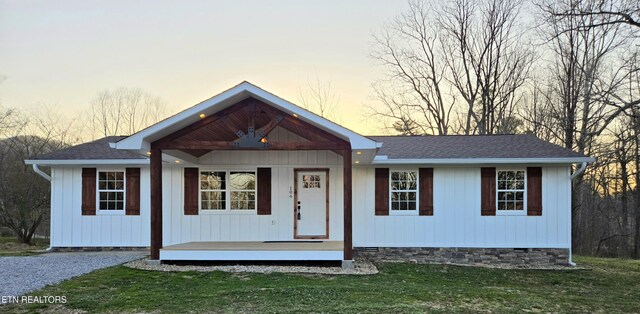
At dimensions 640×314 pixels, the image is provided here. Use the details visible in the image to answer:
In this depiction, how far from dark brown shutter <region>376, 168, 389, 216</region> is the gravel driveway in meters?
5.86

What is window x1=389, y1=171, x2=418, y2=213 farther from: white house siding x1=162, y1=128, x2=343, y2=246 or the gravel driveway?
the gravel driveway

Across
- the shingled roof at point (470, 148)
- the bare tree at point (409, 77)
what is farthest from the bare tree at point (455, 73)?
the shingled roof at point (470, 148)

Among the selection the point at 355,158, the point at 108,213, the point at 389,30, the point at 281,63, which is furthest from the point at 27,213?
the point at 389,30

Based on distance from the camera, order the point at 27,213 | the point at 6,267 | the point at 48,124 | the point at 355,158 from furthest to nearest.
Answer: the point at 48,124, the point at 27,213, the point at 355,158, the point at 6,267

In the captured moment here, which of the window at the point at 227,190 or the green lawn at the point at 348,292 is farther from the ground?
the window at the point at 227,190

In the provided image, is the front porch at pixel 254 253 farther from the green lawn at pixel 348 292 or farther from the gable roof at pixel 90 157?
the gable roof at pixel 90 157

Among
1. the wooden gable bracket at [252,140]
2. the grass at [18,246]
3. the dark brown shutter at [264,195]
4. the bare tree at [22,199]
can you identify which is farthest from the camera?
the bare tree at [22,199]

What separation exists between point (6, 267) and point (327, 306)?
7233 mm

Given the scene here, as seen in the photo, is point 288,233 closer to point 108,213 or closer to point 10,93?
point 108,213

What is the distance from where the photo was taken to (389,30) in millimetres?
26250

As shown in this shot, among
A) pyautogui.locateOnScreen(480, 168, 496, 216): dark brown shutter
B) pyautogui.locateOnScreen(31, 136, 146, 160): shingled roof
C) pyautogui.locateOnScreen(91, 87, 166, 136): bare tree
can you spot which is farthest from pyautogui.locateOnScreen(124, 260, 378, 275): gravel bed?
pyautogui.locateOnScreen(91, 87, 166, 136): bare tree

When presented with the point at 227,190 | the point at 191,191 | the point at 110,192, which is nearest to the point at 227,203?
the point at 227,190

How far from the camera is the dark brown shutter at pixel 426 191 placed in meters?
12.3

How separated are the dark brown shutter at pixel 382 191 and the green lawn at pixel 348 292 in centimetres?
206
